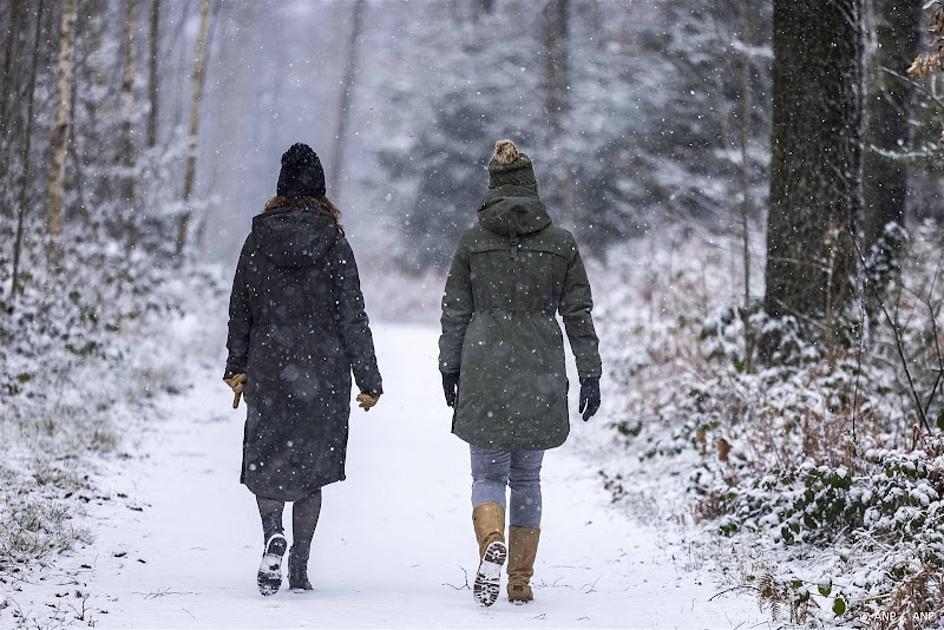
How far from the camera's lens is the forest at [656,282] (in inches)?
205

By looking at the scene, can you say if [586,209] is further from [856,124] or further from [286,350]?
[286,350]

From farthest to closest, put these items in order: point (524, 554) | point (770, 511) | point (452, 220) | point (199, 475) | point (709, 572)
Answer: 1. point (452, 220)
2. point (199, 475)
3. point (770, 511)
4. point (709, 572)
5. point (524, 554)

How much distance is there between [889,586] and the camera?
4293mm

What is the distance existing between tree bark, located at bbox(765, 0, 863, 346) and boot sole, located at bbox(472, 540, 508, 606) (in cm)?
447

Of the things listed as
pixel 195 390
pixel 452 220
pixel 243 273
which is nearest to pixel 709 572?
pixel 243 273

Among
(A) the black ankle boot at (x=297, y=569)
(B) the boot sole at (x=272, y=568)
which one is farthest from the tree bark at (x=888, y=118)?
(B) the boot sole at (x=272, y=568)

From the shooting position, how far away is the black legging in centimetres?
486

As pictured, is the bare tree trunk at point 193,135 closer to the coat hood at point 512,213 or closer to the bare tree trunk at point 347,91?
the coat hood at point 512,213

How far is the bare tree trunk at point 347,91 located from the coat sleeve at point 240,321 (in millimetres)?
33971

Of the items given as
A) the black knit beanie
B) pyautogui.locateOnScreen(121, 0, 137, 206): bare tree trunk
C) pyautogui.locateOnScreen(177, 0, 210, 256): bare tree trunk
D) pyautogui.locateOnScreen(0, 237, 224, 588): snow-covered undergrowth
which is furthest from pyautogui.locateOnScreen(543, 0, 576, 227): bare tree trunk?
the black knit beanie

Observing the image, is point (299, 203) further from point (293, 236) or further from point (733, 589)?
point (733, 589)

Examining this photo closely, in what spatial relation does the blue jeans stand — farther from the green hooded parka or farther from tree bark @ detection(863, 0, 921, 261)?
tree bark @ detection(863, 0, 921, 261)

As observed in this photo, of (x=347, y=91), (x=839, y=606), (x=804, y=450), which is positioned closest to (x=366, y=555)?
(x=804, y=450)

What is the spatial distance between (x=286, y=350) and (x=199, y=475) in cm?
364
